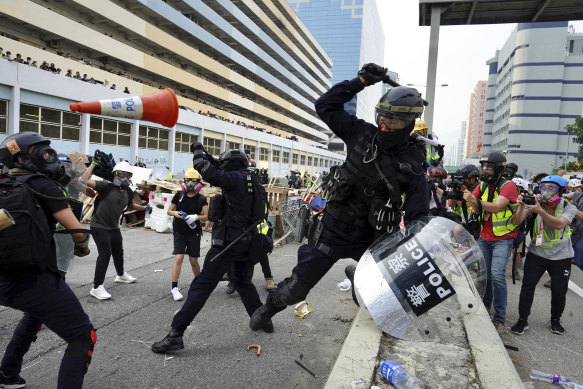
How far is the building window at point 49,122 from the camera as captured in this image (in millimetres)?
17062

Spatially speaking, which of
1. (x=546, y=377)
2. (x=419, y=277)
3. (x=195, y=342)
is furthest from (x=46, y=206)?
(x=546, y=377)

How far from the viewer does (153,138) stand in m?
26.0

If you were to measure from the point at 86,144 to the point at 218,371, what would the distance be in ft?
67.0

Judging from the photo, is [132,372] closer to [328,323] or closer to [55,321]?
[55,321]

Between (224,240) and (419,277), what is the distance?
6.88 ft

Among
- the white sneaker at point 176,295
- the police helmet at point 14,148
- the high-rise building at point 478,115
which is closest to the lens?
the police helmet at point 14,148

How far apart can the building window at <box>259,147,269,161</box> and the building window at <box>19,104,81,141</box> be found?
26417 mm

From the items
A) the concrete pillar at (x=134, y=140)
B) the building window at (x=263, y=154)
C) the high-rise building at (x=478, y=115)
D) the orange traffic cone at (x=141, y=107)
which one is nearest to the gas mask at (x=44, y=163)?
the orange traffic cone at (x=141, y=107)

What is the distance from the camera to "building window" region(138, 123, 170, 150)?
24809 millimetres

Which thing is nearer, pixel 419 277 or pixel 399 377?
pixel 419 277

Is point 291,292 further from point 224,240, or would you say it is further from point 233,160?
point 233,160

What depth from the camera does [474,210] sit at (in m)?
4.53

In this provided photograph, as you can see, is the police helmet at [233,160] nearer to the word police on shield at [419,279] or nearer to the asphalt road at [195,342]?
the asphalt road at [195,342]

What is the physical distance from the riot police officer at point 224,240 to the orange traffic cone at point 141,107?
0.37 meters
